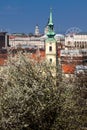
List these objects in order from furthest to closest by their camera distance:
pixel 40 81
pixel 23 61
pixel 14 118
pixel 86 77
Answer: pixel 86 77 → pixel 23 61 → pixel 40 81 → pixel 14 118

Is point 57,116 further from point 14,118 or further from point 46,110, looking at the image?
point 14,118

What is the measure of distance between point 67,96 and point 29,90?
2.23m

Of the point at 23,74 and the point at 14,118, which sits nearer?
the point at 14,118

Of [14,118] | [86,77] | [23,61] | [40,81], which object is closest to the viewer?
[14,118]

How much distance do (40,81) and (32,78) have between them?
552 mm

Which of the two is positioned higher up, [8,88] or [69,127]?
[8,88]

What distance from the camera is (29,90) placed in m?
28.2

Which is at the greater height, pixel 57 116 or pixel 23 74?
pixel 23 74

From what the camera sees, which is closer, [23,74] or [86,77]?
[23,74]

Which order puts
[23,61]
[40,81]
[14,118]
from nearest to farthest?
1. [14,118]
2. [40,81]
3. [23,61]

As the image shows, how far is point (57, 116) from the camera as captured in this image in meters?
28.6

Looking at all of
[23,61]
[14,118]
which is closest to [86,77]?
[23,61]

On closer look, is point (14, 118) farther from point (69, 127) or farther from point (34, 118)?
point (69, 127)

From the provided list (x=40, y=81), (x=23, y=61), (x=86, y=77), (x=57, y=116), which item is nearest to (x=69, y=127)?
(x=57, y=116)
